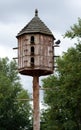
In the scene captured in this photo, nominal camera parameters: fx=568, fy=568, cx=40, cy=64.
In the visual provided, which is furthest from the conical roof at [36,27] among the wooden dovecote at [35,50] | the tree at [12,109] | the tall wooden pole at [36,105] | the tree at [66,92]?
the tree at [12,109]

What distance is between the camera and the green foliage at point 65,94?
135 ft

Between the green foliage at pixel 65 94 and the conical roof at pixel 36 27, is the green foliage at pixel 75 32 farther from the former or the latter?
the conical roof at pixel 36 27

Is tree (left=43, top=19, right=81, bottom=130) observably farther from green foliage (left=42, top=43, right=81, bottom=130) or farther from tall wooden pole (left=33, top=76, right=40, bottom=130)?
tall wooden pole (left=33, top=76, right=40, bottom=130)

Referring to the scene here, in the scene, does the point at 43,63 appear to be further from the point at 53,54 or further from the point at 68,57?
the point at 68,57

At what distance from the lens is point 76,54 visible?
40406 millimetres

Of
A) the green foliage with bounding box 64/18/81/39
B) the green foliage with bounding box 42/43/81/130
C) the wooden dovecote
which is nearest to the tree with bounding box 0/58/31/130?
the green foliage with bounding box 42/43/81/130

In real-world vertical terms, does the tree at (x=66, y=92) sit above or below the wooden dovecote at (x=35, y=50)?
below

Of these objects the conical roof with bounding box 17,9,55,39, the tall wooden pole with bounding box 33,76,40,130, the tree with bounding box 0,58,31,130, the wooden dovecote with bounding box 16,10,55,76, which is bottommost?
the tree with bounding box 0,58,31,130

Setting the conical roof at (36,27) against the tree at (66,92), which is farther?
the tree at (66,92)

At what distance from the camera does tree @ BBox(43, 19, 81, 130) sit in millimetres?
40812

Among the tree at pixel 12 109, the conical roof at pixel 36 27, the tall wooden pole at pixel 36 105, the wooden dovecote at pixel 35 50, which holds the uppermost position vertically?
the conical roof at pixel 36 27

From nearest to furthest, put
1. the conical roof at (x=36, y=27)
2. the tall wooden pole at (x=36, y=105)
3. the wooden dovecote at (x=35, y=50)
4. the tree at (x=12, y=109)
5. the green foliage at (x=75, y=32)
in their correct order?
the tall wooden pole at (x=36, y=105) < the wooden dovecote at (x=35, y=50) < the conical roof at (x=36, y=27) < the green foliage at (x=75, y=32) < the tree at (x=12, y=109)

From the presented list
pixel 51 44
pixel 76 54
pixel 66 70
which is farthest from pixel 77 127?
pixel 51 44

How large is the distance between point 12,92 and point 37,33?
37.0 m
